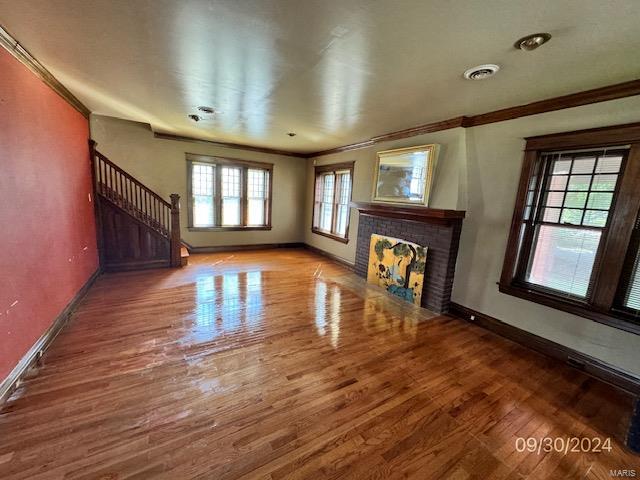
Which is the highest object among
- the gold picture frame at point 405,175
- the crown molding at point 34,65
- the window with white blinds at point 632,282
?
the crown molding at point 34,65

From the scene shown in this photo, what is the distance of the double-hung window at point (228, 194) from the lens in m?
6.00

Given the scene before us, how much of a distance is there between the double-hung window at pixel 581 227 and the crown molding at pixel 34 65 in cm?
467

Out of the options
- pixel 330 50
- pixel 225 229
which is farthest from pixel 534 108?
pixel 225 229

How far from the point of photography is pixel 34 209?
90.9 inches

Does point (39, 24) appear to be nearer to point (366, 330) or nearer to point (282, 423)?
point (282, 423)

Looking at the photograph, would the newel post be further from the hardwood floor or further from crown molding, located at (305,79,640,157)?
crown molding, located at (305,79,640,157)

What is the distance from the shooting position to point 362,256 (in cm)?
505

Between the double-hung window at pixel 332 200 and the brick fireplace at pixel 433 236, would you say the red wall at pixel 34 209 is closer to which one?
the brick fireplace at pixel 433 236

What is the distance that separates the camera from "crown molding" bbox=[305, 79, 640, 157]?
226 centimetres

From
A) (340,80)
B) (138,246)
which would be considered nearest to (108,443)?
(340,80)

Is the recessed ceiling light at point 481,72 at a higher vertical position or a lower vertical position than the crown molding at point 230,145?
higher

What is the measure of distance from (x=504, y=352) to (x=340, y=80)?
10.6 feet

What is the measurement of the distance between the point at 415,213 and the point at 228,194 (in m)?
4.50
